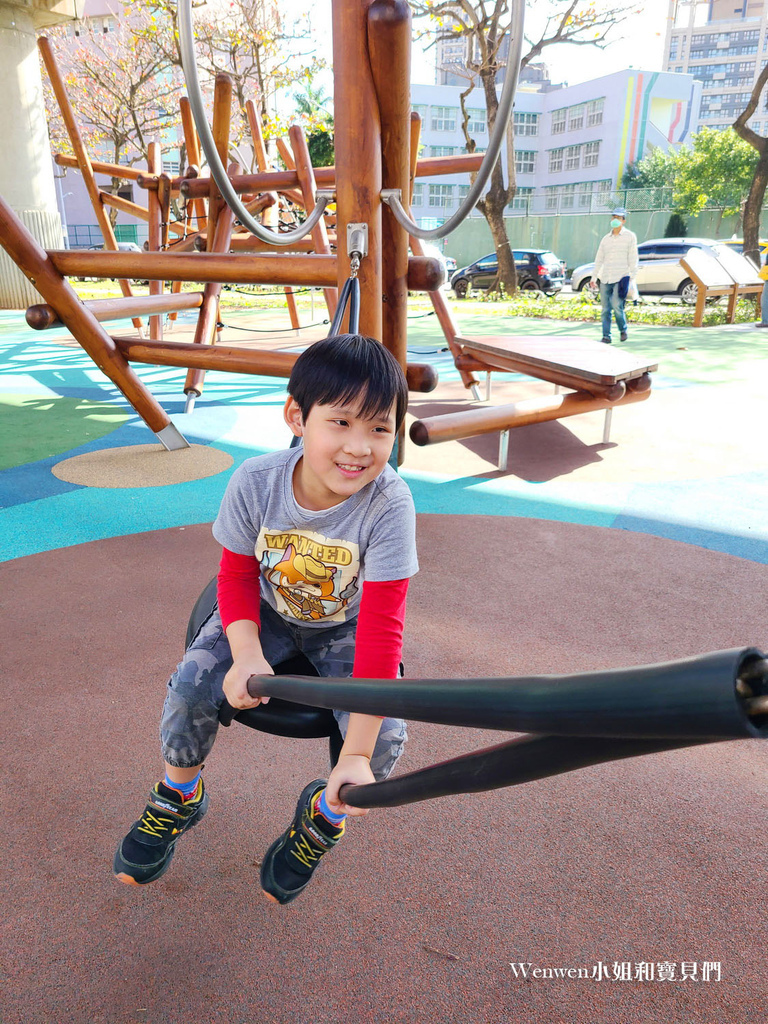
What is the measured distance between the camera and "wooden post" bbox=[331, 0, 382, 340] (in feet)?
7.65

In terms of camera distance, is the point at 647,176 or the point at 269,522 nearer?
the point at 269,522

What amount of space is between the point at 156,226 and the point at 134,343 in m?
3.55

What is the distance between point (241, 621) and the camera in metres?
1.50

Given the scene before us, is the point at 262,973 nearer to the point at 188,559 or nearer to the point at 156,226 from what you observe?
the point at 188,559

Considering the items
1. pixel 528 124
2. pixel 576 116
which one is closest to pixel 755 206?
pixel 576 116

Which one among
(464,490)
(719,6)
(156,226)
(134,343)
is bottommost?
(464,490)

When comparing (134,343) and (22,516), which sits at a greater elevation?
(134,343)

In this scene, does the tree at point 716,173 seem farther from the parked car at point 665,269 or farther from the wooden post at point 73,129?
the wooden post at point 73,129

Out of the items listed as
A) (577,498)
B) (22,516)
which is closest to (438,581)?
(577,498)

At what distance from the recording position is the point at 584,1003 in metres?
1.33

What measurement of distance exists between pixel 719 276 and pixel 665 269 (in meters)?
5.03

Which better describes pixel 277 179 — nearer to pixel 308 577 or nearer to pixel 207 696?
pixel 308 577

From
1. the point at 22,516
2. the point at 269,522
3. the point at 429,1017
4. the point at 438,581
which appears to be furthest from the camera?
the point at 22,516

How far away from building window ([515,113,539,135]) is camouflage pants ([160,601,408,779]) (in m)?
64.9
